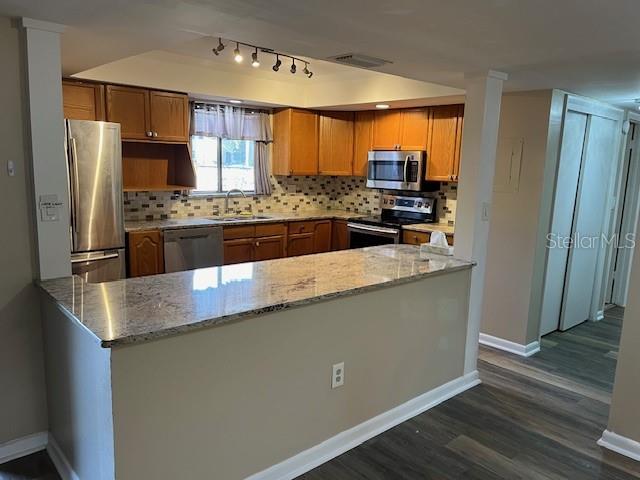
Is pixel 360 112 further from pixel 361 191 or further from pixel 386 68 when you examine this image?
pixel 386 68

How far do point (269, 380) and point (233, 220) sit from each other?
3.07 metres

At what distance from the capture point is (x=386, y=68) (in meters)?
2.96

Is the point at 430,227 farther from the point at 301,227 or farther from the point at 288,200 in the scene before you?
the point at 288,200

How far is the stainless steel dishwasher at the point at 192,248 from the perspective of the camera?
4336 millimetres

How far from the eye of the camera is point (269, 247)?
5.12 m

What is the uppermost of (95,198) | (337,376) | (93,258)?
(95,198)

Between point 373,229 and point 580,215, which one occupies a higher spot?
point 580,215

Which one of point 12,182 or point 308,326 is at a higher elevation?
point 12,182

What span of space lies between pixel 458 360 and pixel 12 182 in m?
2.83

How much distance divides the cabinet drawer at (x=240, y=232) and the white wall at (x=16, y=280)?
2.53m

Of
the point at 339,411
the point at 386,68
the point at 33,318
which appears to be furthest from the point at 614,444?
the point at 33,318

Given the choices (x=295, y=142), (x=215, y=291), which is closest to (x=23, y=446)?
(x=215, y=291)

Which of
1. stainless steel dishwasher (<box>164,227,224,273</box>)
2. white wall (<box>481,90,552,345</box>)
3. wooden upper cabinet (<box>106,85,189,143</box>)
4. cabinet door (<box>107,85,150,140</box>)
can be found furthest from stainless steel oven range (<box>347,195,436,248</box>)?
cabinet door (<box>107,85,150,140</box>)

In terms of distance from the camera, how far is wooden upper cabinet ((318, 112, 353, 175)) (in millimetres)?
5645
